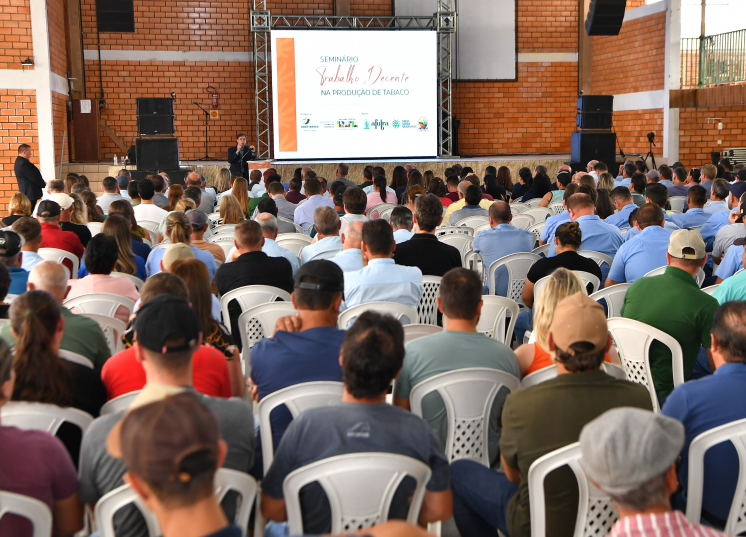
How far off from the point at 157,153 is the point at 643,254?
31.7 ft

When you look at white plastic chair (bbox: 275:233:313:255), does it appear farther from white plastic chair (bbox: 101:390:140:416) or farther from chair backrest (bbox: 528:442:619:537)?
chair backrest (bbox: 528:442:619:537)

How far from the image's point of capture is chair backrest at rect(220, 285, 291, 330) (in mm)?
4250

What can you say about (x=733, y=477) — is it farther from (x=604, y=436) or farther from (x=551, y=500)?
Answer: (x=604, y=436)

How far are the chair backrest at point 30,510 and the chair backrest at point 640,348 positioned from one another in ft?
8.01

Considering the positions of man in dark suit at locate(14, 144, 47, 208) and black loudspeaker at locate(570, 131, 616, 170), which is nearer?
man in dark suit at locate(14, 144, 47, 208)

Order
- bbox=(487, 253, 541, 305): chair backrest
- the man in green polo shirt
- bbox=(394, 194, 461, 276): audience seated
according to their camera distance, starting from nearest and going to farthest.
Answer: the man in green polo shirt < bbox=(394, 194, 461, 276): audience seated < bbox=(487, 253, 541, 305): chair backrest

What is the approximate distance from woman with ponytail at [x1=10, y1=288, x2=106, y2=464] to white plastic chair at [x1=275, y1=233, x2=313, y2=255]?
11.8 feet

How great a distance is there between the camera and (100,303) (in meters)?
3.93

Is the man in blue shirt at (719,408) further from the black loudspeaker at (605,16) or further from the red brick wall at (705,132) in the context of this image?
the red brick wall at (705,132)

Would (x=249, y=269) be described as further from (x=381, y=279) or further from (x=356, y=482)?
(x=356, y=482)

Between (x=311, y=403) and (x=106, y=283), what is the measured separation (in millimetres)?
2084

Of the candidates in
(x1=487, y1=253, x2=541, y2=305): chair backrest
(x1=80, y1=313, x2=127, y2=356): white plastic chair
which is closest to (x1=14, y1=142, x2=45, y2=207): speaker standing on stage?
(x1=80, y1=313, x2=127, y2=356): white plastic chair

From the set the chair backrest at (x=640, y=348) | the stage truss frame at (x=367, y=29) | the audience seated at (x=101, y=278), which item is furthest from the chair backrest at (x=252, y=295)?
the stage truss frame at (x=367, y=29)

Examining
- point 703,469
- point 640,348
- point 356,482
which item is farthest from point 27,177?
point 703,469
